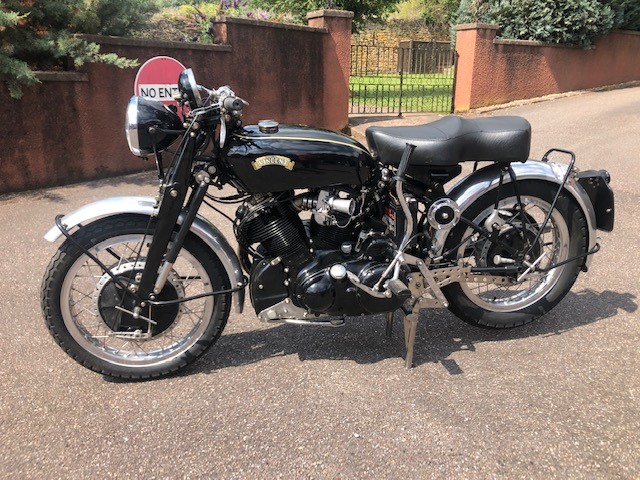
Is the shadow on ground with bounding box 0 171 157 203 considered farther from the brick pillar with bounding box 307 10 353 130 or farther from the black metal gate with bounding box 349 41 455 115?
the black metal gate with bounding box 349 41 455 115

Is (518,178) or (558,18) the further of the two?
(558,18)

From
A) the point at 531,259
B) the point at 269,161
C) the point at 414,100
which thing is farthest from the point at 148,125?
the point at 414,100

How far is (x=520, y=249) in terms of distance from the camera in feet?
10.7

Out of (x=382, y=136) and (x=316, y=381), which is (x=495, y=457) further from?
(x=382, y=136)

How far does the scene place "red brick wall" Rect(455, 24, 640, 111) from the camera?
38.4 feet

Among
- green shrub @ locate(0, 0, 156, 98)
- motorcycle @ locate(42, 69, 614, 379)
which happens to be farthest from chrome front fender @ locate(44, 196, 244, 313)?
green shrub @ locate(0, 0, 156, 98)

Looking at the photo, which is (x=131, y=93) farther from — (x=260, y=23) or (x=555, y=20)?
(x=555, y=20)

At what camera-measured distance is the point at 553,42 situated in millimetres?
12594

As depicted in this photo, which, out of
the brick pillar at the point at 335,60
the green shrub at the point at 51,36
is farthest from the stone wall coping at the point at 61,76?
the brick pillar at the point at 335,60

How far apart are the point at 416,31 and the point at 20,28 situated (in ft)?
97.8

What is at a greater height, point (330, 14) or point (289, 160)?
point (330, 14)

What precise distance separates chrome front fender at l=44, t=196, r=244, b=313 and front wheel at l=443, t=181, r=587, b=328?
3.92 feet

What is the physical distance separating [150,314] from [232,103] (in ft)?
3.83

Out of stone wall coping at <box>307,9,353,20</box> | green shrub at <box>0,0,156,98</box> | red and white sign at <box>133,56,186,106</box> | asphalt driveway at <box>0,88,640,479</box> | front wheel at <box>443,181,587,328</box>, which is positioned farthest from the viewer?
stone wall coping at <box>307,9,353,20</box>
